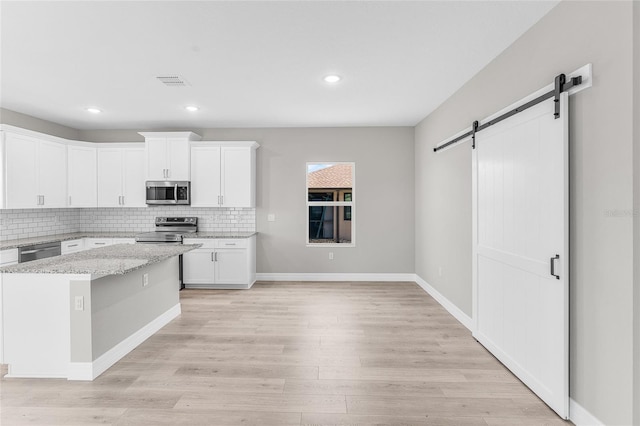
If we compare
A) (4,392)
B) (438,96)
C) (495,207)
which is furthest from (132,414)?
(438,96)

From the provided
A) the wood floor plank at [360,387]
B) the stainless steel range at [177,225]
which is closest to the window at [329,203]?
the stainless steel range at [177,225]

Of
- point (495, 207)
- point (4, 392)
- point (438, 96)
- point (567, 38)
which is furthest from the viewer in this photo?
point (438, 96)

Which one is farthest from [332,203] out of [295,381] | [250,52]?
[295,381]

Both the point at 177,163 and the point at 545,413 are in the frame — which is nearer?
the point at 545,413

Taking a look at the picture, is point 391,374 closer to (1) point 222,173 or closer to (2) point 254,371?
(2) point 254,371

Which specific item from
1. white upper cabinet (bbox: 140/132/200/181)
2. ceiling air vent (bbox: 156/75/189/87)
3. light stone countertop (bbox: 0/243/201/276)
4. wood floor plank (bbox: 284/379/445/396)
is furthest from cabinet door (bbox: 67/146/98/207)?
wood floor plank (bbox: 284/379/445/396)

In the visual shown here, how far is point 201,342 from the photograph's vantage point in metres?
3.32

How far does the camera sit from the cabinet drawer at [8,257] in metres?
4.00

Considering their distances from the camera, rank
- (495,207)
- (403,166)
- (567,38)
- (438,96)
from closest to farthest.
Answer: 1. (567,38)
2. (495,207)
3. (438,96)
4. (403,166)

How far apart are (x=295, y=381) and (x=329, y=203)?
359 centimetres

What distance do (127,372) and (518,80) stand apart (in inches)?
156

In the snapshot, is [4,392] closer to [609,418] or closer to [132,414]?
[132,414]

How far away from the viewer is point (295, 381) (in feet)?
8.46

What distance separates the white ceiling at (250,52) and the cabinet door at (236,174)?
2.98 ft
